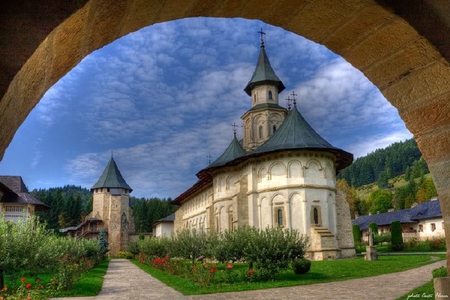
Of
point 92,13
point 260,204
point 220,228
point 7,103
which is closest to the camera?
point 7,103

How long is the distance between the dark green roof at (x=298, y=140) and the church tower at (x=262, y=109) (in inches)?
327

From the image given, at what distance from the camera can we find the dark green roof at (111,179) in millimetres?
65125

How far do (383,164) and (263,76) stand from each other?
105939mm

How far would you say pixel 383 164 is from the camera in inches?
5369

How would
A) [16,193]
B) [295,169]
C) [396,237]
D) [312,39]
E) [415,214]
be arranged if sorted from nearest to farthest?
[312,39] < [295,169] < [16,193] < [396,237] < [415,214]

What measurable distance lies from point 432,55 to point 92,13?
2.11m

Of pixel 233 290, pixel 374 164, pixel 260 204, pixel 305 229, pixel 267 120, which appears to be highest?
pixel 374 164

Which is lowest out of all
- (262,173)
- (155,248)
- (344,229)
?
(155,248)

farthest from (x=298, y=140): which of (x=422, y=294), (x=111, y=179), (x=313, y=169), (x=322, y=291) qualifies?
(x=111, y=179)

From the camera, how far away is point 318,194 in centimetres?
2841

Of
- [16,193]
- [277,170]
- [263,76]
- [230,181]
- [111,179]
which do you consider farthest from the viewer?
[111,179]

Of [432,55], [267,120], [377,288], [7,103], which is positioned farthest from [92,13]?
[267,120]

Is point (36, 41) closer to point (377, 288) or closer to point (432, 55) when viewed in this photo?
point (432, 55)

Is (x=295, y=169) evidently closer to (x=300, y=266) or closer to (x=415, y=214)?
(x=300, y=266)
